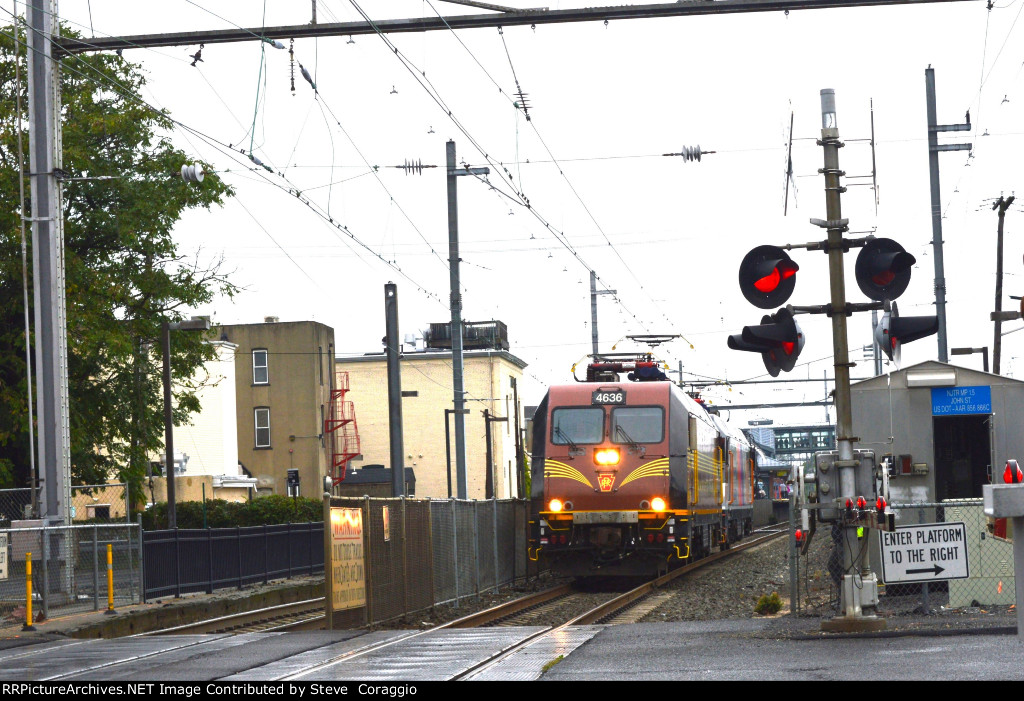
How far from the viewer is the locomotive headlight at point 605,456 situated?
22922 millimetres

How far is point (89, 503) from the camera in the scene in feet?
142

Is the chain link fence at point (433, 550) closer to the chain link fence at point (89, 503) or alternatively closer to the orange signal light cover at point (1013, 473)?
the chain link fence at point (89, 503)

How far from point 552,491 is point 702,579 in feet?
12.1

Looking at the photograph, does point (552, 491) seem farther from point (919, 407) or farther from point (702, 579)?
point (919, 407)

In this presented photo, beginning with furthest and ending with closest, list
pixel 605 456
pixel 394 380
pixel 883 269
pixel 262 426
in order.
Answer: pixel 262 426, pixel 394 380, pixel 605 456, pixel 883 269

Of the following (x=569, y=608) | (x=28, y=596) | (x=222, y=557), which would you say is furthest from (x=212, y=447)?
(x=28, y=596)

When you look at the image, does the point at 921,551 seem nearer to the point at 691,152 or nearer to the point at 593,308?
the point at 691,152

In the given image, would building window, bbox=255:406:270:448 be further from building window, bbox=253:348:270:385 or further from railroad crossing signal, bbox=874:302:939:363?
railroad crossing signal, bbox=874:302:939:363

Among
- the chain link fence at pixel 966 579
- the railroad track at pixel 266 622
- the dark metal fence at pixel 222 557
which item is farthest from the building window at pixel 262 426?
the chain link fence at pixel 966 579

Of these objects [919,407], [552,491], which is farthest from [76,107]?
[919,407]

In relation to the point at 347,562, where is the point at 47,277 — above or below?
above

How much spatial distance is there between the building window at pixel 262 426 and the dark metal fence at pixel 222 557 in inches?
1250

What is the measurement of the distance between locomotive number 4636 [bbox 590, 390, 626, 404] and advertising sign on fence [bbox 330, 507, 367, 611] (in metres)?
8.00

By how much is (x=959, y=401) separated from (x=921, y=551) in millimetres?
5402
